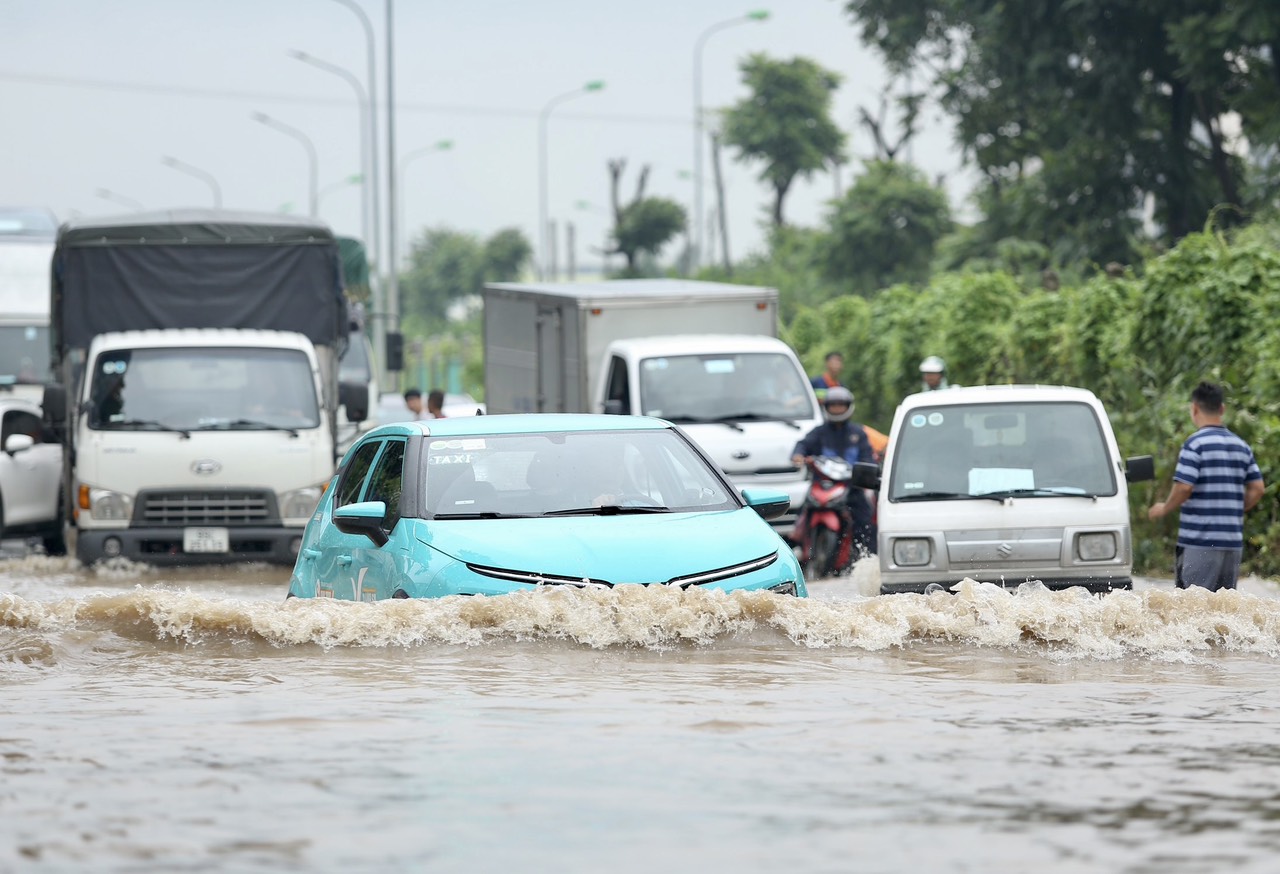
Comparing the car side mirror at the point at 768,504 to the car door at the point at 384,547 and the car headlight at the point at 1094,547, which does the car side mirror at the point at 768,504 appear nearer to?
the car door at the point at 384,547

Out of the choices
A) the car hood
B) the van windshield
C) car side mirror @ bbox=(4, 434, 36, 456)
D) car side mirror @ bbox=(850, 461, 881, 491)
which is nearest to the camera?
the car hood

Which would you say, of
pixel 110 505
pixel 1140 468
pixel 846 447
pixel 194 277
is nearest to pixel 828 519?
pixel 846 447

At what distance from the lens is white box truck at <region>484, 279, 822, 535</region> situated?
18.1m

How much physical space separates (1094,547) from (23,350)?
15246mm

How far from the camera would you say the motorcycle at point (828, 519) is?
16.3 metres

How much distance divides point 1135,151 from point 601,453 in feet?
81.3

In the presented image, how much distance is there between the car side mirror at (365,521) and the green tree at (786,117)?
53.1 meters

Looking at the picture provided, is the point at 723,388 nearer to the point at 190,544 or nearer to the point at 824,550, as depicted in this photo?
the point at 824,550

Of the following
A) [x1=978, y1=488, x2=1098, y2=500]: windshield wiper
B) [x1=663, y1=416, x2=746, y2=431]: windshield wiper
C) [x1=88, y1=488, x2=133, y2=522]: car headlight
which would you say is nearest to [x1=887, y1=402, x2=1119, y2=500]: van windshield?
[x1=978, y1=488, x2=1098, y2=500]: windshield wiper

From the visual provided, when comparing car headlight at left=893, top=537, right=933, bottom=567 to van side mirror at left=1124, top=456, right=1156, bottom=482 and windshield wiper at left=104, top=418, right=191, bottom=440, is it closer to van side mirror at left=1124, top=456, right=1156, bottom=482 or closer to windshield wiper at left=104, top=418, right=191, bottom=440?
van side mirror at left=1124, top=456, right=1156, bottom=482

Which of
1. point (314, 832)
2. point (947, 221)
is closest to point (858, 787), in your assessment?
point (314, 832)

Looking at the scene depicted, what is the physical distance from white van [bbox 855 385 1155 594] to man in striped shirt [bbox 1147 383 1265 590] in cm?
87

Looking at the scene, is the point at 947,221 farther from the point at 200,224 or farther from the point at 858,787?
the point at 858,787

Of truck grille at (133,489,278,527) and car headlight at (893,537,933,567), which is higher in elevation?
truck grille at (133,489,278,527)
